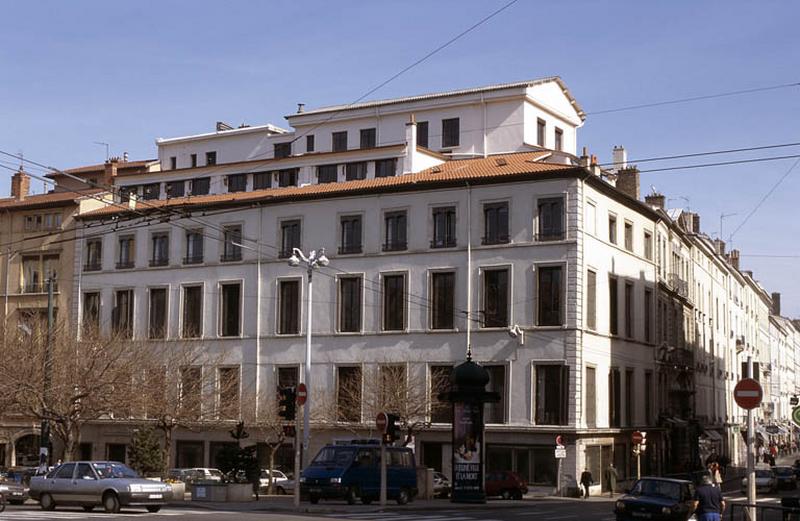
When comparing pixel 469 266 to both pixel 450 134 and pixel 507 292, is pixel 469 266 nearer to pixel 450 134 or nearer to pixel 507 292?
pixel 507 292

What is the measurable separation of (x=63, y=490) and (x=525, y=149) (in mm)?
38850

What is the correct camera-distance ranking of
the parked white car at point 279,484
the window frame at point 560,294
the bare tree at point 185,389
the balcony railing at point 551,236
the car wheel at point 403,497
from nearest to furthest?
the car wheel at point 403,497 < the parked white car at point 279,484 < the window frame at point 560,294 < the balcony railing at point 551,236 < the bare tree at point 185,389

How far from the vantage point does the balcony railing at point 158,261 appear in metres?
65.5

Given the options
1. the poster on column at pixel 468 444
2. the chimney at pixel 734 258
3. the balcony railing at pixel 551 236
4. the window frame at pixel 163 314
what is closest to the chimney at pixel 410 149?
the balcony railing at pixel 551 236

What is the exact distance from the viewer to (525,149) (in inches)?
2569

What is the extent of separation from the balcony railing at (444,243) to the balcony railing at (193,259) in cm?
1382

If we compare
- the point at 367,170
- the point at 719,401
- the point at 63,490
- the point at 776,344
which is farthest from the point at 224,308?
the point at 776,344

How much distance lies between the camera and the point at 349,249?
198 ft

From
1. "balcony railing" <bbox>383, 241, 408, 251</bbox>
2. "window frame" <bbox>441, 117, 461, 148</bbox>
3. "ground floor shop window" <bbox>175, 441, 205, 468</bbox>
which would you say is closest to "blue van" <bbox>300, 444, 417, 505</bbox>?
"balcony railing" <bbox>383, 241, 408, 251</bbox>

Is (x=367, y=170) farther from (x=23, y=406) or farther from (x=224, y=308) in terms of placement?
(x=23, y=406)

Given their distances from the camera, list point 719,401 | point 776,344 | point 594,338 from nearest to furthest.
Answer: point 594,338 → point 719,401 → point 776,344

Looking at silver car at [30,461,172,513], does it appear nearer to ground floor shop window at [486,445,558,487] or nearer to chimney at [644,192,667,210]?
ground floor shop window at [486,445,558,487]

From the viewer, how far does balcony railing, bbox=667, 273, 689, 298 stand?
71062 millimetres

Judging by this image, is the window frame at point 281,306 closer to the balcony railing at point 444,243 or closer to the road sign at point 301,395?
the balcony railing at point 444,243
